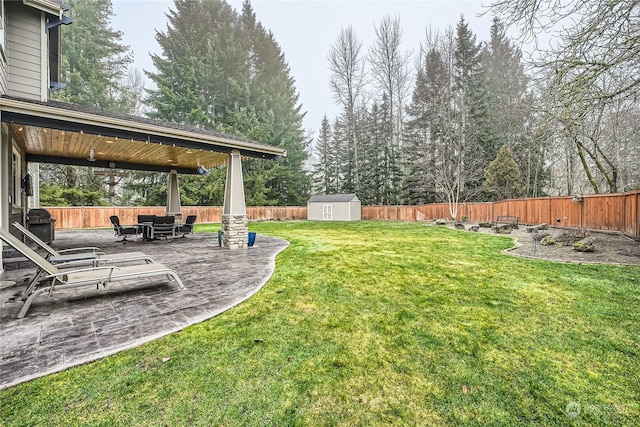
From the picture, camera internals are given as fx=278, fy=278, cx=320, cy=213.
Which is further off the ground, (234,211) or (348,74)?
(348,74)

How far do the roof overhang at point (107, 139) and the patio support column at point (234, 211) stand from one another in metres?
0.46

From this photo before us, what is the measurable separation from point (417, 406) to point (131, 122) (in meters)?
6.62

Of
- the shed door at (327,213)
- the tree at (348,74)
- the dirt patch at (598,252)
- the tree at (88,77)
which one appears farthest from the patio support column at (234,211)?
the tree at (348,74)

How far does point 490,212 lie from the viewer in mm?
17781

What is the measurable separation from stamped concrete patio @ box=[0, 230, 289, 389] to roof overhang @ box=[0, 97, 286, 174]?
2672mm

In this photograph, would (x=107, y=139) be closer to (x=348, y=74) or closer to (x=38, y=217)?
(x=38, y=217)

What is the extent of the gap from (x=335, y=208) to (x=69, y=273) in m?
20.4

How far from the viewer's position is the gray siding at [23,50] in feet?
18.5

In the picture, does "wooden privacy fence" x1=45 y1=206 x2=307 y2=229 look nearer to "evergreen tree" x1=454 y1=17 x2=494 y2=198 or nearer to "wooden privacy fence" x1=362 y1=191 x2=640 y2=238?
"wooden privacy fence" x1=362 y1=191 x2=640 y2=238

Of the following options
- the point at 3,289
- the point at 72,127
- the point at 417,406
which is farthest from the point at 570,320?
the point at 72,127

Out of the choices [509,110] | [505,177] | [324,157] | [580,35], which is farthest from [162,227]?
[324,157]

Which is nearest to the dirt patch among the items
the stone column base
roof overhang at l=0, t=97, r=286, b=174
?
the stone column base

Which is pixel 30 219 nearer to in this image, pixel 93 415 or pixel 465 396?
pixel 93 415

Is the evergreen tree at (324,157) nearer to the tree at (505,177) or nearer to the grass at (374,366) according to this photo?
the tree at (505,177)
